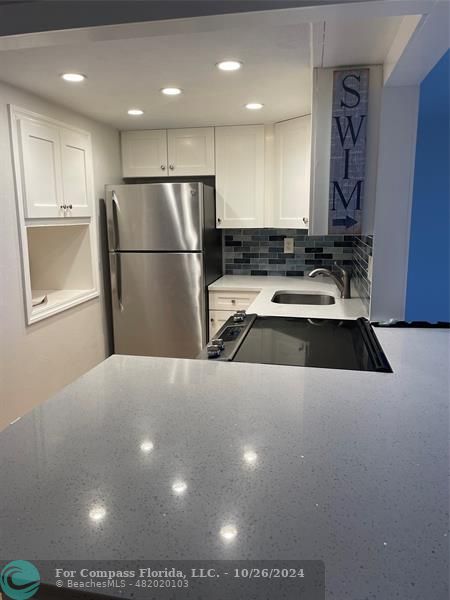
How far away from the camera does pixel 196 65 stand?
2041 millimetres

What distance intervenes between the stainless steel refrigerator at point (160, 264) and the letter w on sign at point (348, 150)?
1.22m

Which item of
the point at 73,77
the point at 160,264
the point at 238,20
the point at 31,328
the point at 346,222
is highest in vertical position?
the point at 73,77

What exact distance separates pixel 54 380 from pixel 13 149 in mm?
1369

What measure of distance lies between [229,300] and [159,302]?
0.52 metres

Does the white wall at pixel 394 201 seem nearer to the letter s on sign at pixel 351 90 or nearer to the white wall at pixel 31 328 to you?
the letter s on sign at pixel 351 90

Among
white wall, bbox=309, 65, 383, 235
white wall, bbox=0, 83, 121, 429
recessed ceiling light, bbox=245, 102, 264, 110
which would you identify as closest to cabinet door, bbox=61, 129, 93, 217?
white wall, bbox=0, 83, 121, 429

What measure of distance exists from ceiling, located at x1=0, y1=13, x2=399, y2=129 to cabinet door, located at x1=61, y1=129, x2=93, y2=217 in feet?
0.65

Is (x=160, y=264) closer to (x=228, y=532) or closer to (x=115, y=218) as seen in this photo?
(x=115, y=218)

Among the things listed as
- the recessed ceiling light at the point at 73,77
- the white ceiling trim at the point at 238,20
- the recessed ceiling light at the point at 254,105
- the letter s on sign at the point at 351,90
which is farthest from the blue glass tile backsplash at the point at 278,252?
the white ceiling trim at the point at 238,20

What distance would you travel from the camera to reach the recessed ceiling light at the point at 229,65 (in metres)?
2.01

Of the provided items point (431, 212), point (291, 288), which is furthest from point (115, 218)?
point (431, 212)

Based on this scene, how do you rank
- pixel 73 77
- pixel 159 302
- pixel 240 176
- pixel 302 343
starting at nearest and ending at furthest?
pixel 302 343 < pixel 73 77 < pixel 159 302 < pixel 240 176

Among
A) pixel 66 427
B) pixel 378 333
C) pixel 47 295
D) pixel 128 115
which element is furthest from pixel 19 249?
pixel 378 333

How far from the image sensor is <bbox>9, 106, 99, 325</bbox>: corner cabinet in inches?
93.9
